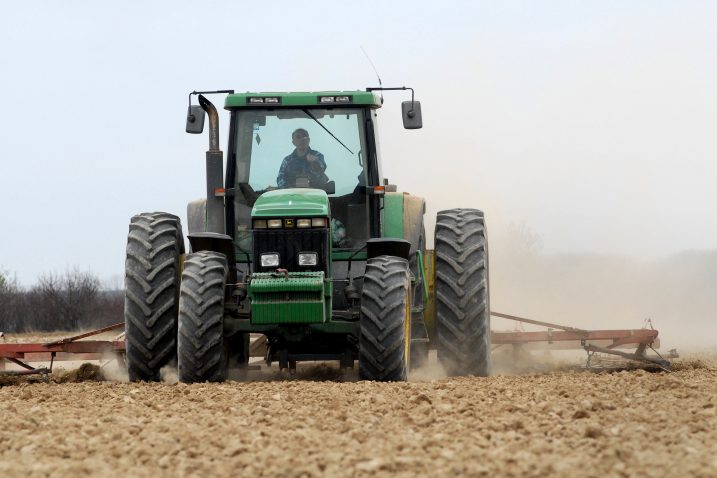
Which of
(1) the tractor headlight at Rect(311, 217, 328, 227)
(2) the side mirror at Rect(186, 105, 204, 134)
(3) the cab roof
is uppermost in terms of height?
(3) the cab roof

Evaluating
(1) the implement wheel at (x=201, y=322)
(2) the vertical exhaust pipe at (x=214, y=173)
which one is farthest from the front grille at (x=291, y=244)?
(2) the vertical exhaust pipe at (x=214, y=173)

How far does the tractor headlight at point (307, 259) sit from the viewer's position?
1091 centimetres

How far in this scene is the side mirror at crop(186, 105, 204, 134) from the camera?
11430 millimetres

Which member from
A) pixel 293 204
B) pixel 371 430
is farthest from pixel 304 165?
pixel 371 430

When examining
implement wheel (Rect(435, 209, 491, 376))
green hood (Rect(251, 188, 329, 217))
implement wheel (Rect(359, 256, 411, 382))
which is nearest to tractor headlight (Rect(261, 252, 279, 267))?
green hood (Rect(251, 188, 329, 217))

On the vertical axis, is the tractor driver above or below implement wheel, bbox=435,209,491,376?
above

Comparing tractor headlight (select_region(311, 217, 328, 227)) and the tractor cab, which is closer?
tractor headlight (select_region(311, 217, 328, 227))

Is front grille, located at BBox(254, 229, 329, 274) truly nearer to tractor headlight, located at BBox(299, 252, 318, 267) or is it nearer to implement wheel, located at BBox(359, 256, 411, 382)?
tractor headlight, located at BBox(299, 252, 318, 267)

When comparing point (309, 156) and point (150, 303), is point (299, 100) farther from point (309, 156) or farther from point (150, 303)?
point (150, 303)

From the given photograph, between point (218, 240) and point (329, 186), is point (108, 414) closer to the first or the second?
point (218, 240)

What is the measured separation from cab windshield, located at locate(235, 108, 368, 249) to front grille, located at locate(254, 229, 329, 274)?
0.66m

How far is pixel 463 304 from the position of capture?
11273 mm

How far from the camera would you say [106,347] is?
40.9 ft

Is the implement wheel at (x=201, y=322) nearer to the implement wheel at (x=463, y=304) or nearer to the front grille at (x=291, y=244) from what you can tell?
the front grille at (x=291, y=244)
